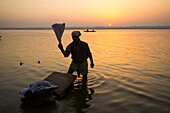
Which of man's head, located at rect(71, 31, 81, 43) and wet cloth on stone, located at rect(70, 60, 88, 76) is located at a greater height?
man's head, located at rect(71, 31, 81, 43)

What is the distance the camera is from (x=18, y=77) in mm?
7445

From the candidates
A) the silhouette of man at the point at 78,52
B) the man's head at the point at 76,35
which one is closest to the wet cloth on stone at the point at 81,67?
the silhouette of man at the point at 78,52

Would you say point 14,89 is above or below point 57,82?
below

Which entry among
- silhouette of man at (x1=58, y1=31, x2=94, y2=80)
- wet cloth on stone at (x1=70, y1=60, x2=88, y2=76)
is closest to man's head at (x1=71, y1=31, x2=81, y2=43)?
silhouette of man at (x1=58, y1=31, x2=94, y2=80)

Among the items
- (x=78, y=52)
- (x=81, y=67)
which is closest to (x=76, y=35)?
(x=78, y=52)

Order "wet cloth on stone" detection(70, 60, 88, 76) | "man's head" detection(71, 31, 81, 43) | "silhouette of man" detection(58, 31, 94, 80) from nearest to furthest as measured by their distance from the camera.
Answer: "man's head" detection(71, 31, 81, 43) < "silhouette of man" detection(58, 31, 94, 80) < "wet cloth on stone" detection(70, 60, 88, 76)

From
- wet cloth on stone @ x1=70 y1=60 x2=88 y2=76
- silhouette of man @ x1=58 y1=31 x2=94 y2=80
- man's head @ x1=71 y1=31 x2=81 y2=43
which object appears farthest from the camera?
wet cloth on stone @ x1=70 y1=60 x2=88 y2=76

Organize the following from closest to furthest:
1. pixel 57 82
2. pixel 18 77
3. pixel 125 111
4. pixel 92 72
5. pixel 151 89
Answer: pixel 125 111 → pixel 57 82 → pixel 151 89 → pixel 18 77 → pixel 92 72

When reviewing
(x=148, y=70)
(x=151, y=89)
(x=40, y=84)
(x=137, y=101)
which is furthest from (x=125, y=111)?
(x=148, y=70)

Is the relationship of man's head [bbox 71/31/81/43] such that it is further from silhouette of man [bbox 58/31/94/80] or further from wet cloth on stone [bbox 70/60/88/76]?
wet cloth on stone [bbox 70/60/88/76]

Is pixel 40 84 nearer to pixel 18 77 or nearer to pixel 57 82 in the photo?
pixel 57 82

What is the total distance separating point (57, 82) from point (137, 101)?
2.67 m

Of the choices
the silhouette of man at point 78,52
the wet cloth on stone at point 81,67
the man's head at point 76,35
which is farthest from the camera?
the wet cloth on stone at point 81,67

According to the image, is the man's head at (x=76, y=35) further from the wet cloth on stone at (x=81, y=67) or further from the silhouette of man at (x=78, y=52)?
the wet cloth on stone at (x=81, y=67)
